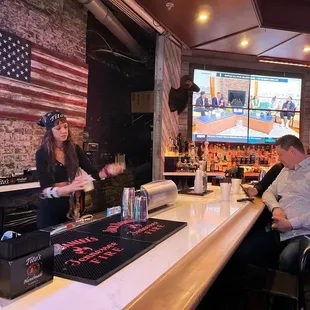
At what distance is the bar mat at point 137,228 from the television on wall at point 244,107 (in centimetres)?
421

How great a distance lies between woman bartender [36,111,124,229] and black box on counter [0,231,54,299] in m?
1.38

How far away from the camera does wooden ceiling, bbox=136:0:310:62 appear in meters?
3.70

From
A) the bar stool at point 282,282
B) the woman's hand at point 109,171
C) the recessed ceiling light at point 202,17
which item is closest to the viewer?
the bar stool at point 282,282

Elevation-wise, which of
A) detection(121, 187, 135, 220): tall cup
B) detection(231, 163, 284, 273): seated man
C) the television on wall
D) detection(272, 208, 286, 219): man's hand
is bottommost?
detection(231, 163, 284, 273): seated man

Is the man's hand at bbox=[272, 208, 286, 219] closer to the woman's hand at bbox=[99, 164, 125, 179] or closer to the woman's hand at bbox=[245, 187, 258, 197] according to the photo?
the woman's hand at bbox=[245, 187, 258, 197]

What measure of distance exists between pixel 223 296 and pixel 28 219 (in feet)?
7.85

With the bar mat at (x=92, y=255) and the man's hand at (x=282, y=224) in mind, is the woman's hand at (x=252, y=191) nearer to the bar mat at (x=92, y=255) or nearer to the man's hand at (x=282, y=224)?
the man's hand at (x=282, y=224)

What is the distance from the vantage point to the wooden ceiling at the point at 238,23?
3697 millimetres

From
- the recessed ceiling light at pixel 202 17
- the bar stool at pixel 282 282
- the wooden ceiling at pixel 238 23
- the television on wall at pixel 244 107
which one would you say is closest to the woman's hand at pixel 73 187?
the bar stool at pixel 282 282

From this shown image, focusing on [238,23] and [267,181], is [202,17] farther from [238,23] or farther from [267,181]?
[267,181]

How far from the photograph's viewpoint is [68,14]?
4.48m

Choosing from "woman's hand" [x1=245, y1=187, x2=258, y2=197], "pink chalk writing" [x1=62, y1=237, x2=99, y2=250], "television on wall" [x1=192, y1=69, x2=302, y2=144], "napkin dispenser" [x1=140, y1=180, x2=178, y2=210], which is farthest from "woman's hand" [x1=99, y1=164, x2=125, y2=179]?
"television on wall" [x1=192, y1=69, x2=302, y2=144]

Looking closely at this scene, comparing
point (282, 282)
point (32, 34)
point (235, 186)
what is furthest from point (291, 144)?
point (32, 34)

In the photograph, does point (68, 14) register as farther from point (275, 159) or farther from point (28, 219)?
point (275, 159)
